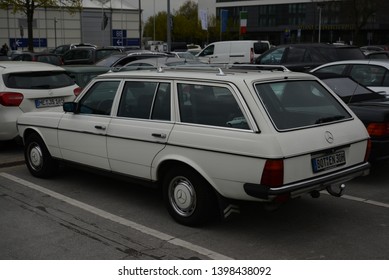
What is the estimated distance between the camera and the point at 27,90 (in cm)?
874

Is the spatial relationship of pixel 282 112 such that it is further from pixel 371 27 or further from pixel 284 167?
pixel 371 27

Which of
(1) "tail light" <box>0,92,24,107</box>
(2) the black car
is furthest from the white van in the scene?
(2) the black car

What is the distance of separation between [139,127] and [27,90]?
4056 millimetres

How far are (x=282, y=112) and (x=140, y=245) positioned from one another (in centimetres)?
183

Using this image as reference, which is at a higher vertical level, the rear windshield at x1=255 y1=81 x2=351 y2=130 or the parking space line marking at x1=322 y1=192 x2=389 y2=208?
the rear windshield at x1=255 y1=81 x2=351 y2=130

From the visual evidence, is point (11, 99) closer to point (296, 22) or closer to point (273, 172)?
point (273, 172)

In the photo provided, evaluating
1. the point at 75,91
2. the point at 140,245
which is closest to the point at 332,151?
the point at 140,245

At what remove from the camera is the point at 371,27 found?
274ft

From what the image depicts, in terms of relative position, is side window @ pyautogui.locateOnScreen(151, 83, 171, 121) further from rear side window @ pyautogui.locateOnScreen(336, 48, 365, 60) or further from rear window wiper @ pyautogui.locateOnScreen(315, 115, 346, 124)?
rear side window @ pyautogui.locateOnScreen(336, 48, 365, 60)

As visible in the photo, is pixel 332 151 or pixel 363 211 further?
pixel 363 211

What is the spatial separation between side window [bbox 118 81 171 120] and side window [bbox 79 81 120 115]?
0.24m

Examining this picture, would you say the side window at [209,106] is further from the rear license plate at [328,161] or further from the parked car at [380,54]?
the parked car at [380,54]

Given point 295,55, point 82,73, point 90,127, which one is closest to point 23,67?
point 82,73

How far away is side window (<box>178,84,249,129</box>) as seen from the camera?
4.79 meters
